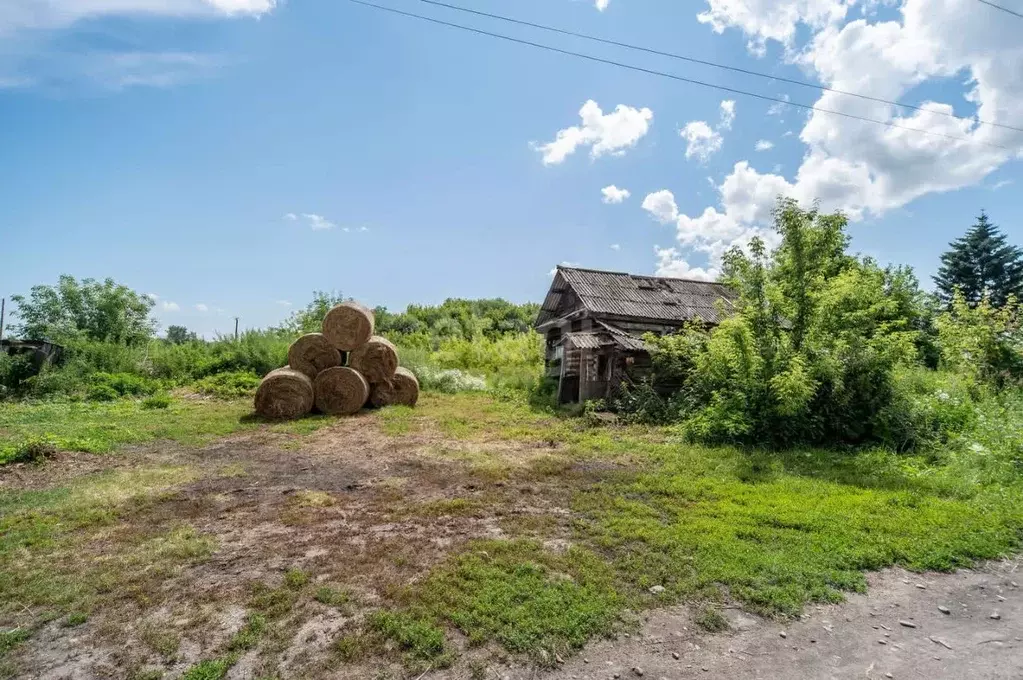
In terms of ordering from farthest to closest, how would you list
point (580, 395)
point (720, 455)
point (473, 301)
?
1. point (473, 301)
2. point (580, 395)
3. point (720, 455)

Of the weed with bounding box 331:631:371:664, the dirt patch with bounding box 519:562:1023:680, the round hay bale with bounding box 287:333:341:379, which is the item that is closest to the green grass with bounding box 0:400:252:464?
the round hay bale with bounding box 287:333:341:379

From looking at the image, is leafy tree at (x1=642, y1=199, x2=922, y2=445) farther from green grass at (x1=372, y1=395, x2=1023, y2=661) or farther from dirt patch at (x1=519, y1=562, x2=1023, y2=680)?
dirt patch at (x1=519, y1=562, x2=1023, y2=680)

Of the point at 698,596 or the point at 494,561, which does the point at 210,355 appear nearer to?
the point at 494,561

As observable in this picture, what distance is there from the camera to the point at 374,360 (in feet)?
40.9

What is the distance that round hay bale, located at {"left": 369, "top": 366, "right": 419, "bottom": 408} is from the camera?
12.7 metres

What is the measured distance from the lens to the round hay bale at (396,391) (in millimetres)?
12680

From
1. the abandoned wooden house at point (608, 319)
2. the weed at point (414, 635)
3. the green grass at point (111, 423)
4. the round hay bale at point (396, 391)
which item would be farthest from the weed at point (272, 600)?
the abandoned wooden house at point (608, 319)

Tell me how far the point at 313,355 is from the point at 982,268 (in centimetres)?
3587

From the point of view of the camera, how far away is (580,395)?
1367cm

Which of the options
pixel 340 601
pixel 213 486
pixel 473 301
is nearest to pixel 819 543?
pixel 340 601

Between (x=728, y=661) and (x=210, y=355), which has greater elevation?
(x=210, y=355)

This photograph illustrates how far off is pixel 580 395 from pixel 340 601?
10.6 m

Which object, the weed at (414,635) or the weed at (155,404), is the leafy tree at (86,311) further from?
the weed at (414,635)

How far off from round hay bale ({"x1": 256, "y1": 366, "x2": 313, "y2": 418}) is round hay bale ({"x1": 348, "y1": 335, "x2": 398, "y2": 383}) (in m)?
1.45
